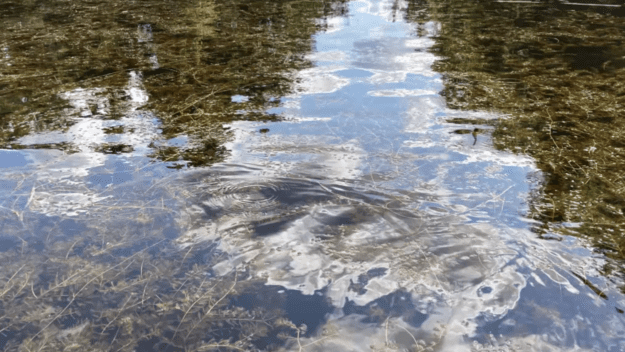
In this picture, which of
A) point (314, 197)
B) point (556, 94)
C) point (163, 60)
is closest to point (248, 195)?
point (314, 197)

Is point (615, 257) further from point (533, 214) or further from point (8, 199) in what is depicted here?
point (8, 199)

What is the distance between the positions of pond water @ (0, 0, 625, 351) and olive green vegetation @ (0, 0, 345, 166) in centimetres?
3

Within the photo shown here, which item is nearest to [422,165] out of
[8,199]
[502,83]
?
[502,83]

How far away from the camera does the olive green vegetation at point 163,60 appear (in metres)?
3.55

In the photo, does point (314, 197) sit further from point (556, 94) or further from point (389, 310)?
point (556, 94)

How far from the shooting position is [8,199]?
268 cm

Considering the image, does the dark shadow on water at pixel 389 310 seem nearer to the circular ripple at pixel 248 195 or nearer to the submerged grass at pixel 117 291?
the submerged grass at pixel 117 291

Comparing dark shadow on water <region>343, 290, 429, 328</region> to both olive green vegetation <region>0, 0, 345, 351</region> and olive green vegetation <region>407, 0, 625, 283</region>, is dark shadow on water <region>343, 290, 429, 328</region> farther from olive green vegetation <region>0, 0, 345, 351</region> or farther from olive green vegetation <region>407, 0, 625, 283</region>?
olive green vegetation <region>407, 0, 625, 283</region>

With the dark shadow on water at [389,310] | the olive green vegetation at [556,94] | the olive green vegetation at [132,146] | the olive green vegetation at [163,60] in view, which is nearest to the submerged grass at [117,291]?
the olive green vegetation at [132,146]

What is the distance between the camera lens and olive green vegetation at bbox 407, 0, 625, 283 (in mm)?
2537

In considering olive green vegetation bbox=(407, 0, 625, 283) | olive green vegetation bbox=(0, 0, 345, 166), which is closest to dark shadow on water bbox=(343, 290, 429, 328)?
olive green vegetation bbox=(407, 0, 625, 283)

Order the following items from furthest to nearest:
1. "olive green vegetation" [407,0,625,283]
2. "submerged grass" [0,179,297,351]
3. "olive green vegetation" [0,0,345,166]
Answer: "olive green vegetation" [0,0,345,166], "olive green vegetation" [407,0,625,283], "submerged grass" [0,179,297,351]

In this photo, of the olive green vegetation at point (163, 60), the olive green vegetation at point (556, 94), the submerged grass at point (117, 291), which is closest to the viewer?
the submerged grass at point (117, 291)

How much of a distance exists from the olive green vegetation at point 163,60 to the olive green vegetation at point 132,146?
0.5 inches
